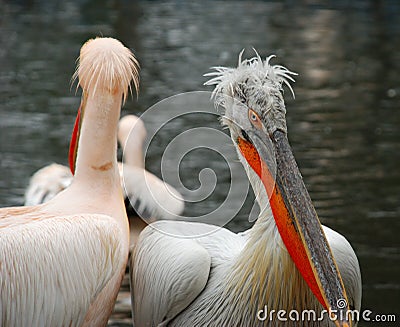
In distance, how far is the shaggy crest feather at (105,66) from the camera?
11.5 feet

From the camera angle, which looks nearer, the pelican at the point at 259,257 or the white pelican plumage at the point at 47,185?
the pelican at the point at 259,257

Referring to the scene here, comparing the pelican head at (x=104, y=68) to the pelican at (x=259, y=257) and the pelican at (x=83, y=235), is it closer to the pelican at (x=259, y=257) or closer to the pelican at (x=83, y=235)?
the pelican at (x=83, y=235)

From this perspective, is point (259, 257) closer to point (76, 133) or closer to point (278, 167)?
point (278, 167)

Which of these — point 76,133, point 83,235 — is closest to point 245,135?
point 83,235

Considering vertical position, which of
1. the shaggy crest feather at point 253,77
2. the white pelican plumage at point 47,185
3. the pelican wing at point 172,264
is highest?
the shaggy crest feather at point 253,77

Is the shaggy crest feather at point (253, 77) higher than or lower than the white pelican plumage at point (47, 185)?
higher

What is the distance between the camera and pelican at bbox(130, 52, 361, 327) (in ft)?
9.39

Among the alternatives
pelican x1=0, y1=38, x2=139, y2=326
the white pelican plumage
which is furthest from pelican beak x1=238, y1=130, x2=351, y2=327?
the white pelican plumage

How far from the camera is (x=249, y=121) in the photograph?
9.99 feet

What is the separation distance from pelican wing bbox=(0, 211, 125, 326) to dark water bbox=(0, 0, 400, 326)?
189 centimetres

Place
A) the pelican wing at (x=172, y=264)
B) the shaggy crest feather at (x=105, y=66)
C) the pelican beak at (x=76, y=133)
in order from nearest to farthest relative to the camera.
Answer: the pelican wing at (x=172, y=264), the shaggy crest feather at (x=105, y=66), the pelican beak at (x=76, y=133)

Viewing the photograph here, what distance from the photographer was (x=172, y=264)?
3.29 m

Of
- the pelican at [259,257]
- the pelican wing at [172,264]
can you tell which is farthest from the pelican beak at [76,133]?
the pelican at [259,257]

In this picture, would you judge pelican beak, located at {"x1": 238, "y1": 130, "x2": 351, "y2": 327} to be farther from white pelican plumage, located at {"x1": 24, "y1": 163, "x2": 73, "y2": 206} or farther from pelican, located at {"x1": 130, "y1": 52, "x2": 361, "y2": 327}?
white pelican plumage, located at {"x1": 24, "y1": 163, "x2": 73, "y2": 206}
